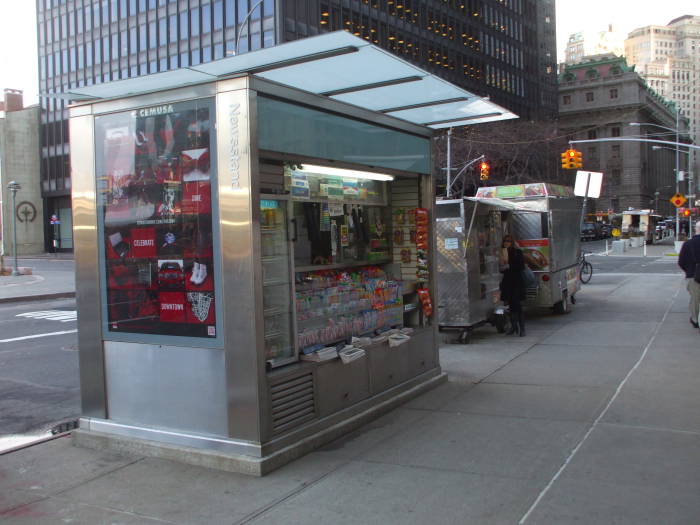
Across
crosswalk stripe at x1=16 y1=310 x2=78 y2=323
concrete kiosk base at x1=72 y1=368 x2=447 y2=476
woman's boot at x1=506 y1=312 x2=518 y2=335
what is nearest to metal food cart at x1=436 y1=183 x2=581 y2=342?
woman's boot at x1=506 y1=312 x2=518 y2=335

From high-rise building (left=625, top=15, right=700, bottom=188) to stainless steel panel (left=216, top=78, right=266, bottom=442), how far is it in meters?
138

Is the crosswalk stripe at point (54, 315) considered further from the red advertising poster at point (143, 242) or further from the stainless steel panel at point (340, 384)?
the stainless steel panel at point (340, 384)

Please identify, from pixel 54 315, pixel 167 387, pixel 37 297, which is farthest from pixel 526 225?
pixel 37 297

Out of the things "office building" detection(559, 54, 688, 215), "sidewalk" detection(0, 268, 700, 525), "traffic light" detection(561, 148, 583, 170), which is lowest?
"sidewalk" detection(0, 268, 700, 525)

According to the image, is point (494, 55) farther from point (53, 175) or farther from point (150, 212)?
point (150, 212)

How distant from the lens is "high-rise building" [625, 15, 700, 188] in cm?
13612

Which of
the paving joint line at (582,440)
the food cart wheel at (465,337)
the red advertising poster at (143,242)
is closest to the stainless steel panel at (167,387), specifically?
the red advertising poster at (143,242)

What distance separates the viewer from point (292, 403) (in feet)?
17.0

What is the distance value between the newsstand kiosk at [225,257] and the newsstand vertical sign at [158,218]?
0.01 metres

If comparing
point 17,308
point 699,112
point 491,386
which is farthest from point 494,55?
point 699,112

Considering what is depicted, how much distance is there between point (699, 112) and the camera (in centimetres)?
14150

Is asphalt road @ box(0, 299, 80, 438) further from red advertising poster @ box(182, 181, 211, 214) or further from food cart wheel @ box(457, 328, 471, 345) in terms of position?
food cart wheel @ box(457, 328, 471, 345)

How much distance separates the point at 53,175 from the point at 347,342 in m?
67.9

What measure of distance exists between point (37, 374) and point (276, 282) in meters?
5.49
